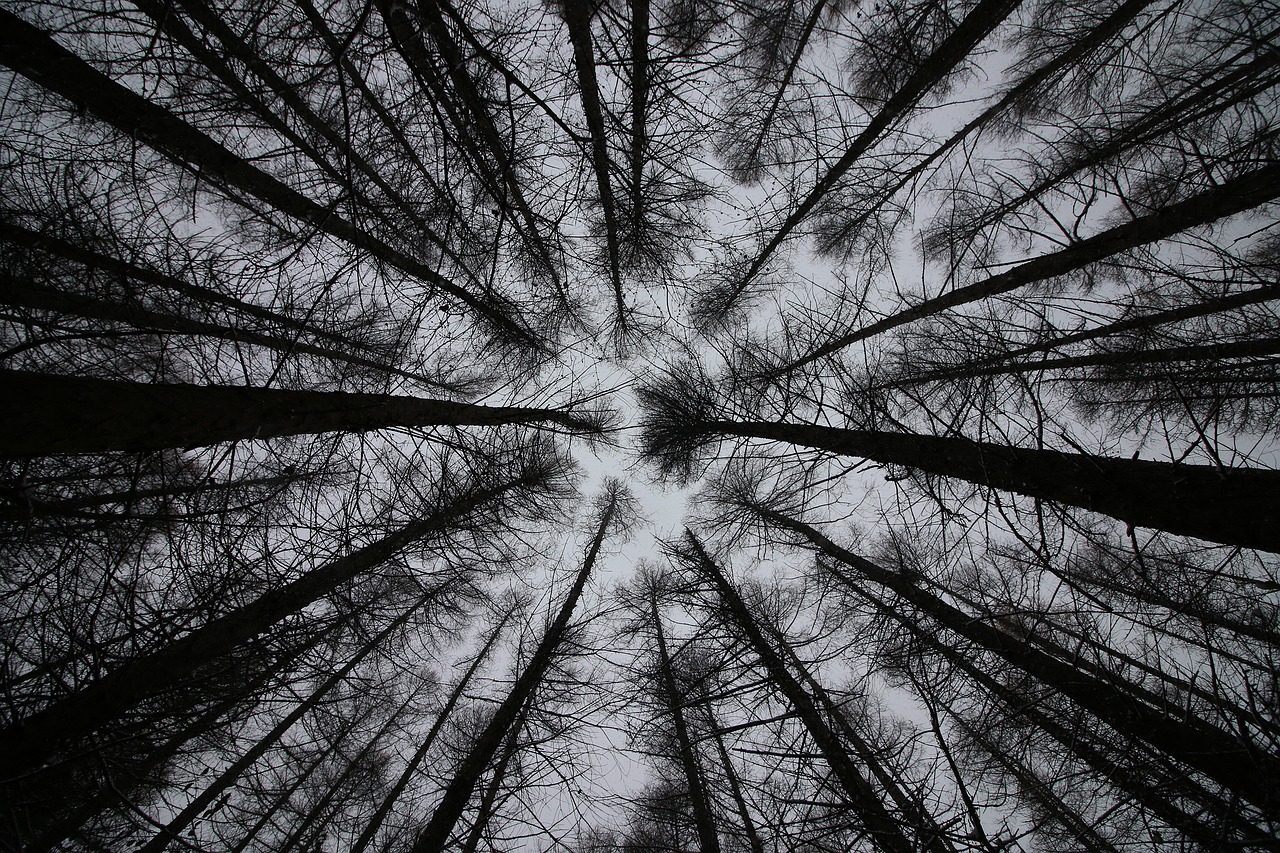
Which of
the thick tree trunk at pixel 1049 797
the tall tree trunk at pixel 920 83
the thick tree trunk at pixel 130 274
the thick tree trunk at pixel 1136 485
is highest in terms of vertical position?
the tall tree trunk at pixel 920 83

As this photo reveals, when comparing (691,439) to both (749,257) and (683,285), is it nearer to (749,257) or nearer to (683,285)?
(683,285)

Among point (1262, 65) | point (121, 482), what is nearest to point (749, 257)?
point (1262, 65)

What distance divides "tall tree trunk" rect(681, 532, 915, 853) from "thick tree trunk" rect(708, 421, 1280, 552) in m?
1.81

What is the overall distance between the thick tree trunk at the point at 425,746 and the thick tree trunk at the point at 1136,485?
5.44 m

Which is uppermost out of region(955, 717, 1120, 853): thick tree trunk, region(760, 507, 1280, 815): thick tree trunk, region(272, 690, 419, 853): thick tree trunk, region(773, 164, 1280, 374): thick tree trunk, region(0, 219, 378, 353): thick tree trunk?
region(773, 164, 1280, 374): thick tree trunk

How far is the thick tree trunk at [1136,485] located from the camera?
6.54 feet

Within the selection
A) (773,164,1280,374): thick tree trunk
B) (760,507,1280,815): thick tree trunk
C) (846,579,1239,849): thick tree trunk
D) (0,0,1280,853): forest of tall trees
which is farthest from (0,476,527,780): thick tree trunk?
(760,507,1280,815): thick tree trunk

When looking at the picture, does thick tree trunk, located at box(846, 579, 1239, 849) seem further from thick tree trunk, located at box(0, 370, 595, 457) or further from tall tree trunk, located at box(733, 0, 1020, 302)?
tall tree trunk, located at box(733, 0, 1020, 302)

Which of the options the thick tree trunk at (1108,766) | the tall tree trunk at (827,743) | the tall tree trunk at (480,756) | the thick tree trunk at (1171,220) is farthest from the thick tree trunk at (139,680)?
the thick tree trunk at (1171,220)

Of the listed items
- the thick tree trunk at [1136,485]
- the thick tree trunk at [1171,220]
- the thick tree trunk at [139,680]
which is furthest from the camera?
the thick tree trunk at [1171,220]

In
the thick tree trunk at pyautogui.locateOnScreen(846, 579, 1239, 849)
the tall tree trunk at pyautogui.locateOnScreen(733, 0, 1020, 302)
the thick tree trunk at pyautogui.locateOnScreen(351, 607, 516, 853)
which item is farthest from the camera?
the thick tree trunk at pyautogui.locateOnScreen(351, 607, 516, 853)

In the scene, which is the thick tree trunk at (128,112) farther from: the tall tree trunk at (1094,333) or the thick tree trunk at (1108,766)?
the thick tree trunk at (1108,766)

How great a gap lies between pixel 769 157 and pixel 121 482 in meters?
9.08

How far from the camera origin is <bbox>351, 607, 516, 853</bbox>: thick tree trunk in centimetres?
586
